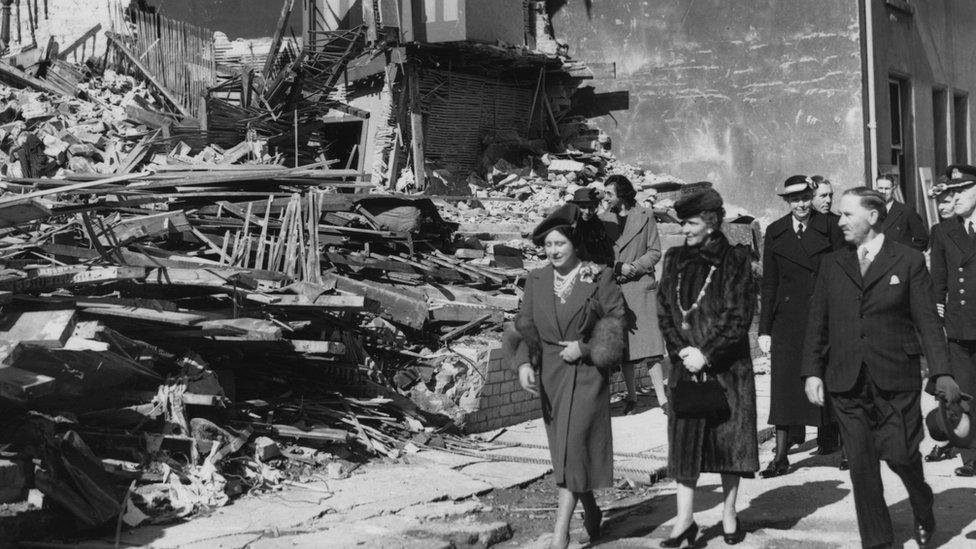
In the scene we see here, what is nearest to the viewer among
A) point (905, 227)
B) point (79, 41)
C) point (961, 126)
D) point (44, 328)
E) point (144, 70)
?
point (44, 328)

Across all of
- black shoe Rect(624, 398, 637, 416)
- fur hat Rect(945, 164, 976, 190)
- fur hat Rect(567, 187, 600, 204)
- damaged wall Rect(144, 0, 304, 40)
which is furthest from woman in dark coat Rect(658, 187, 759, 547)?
damaged wall Rect(144, 0, 304, 40)

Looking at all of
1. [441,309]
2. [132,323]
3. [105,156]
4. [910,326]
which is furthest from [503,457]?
[105,156]

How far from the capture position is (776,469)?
817 centimetres

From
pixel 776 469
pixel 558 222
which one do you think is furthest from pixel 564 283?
pixel 776 469

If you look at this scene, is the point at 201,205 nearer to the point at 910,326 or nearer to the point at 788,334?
the point at 788,334

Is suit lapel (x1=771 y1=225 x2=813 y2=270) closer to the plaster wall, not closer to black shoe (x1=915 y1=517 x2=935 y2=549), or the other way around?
black shoe (x1=915 y1=517 x2=935 y2=549)

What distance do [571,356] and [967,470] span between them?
134 inches

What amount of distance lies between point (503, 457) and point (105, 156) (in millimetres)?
9412

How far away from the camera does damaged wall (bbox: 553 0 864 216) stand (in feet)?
63.0

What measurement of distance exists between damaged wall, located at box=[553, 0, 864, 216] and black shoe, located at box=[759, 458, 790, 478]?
1183 cm

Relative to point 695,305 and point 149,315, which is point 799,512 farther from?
point 149,315

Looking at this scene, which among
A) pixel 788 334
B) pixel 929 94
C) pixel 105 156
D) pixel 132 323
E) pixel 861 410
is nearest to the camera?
pixel 861 410

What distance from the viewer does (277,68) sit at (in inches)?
717

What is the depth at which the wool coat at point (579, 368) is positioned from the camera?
20.1 feet
